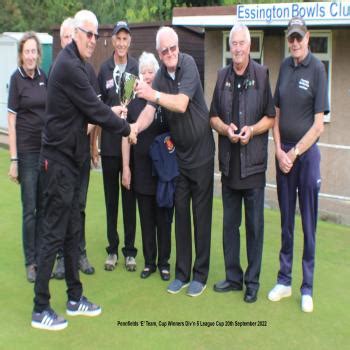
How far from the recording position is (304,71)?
4668 millimetres

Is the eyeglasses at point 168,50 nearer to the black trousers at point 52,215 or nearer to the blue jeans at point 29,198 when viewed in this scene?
the black trousers at point 52,215

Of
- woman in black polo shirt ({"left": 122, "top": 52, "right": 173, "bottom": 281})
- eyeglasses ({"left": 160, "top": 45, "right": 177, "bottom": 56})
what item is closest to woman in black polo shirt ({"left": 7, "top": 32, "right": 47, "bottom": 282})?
woman in black polo shirt ({"left": 122, "top": 52, "right": 173, "bottom": 281})

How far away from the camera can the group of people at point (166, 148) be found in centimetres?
447

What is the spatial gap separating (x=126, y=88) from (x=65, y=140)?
81cm

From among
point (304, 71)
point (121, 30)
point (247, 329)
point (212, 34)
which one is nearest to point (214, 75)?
point (212, 34)

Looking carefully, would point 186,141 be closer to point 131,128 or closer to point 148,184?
point 131,128

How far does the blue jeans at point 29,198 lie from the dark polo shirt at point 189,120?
1232 mm

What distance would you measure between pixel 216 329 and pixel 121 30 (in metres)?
2.62

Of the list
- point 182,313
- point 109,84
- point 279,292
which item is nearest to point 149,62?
point 109,84

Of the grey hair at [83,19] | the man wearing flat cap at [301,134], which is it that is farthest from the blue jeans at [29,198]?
the man wearing flat cap at [301,134]

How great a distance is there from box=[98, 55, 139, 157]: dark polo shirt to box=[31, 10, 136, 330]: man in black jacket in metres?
0.87

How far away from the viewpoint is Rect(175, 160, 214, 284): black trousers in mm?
5074

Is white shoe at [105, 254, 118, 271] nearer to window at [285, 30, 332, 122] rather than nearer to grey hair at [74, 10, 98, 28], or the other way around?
grey hair at [74, 10, 98, 28]

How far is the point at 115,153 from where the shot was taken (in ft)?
18.1
